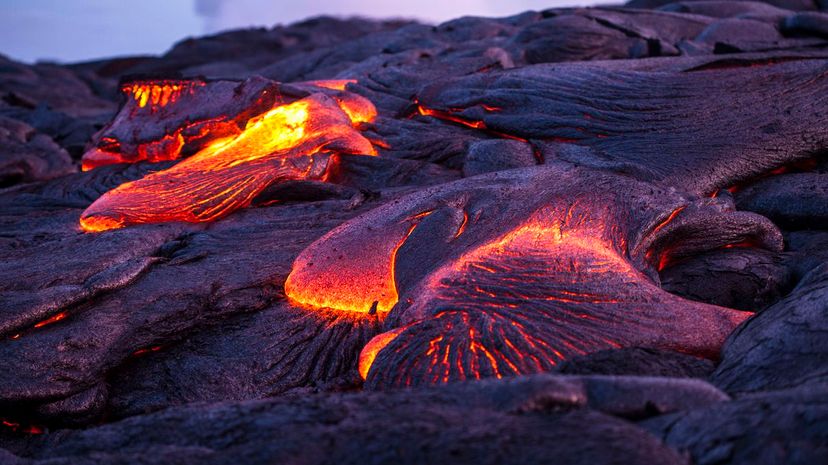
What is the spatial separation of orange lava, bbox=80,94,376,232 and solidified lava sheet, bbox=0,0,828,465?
0.02 m

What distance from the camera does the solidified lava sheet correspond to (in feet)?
5.39

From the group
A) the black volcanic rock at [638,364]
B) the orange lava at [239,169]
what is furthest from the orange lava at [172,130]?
the black volcanic rock at [638,364]

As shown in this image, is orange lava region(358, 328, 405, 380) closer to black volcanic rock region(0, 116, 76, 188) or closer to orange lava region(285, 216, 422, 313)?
orange lava region(285, 216, 422, 313)

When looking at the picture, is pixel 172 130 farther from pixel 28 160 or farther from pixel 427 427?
pixel 427 427

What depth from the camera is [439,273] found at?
2.97 m

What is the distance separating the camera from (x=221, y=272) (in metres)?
3.60

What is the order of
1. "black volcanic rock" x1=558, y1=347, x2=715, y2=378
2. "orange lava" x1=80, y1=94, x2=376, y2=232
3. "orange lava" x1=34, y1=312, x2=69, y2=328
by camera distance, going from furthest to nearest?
"orange lava" x1=80, y1=94, x2=376, y2=232 < "orange lava" x1=34, y1=312, x2=69, y2=328 < "black volcanic rock" x1=558, y1=347, x2=715, y2=378

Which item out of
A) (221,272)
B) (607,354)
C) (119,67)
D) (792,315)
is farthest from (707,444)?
(119,67)

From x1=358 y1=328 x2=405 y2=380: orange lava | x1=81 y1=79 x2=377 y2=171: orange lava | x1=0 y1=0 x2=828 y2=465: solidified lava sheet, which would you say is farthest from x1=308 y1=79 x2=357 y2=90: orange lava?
x1=358 y1=328 x2=405 y2=380: orange lava

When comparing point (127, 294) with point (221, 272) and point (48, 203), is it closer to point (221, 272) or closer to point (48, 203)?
point (221, 272)

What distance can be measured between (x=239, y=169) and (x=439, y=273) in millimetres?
2140

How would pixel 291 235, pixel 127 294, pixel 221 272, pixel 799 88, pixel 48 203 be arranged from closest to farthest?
1. pixel 127 294
2. pixel 221 272
3. pixel 291 235
4. pixel 799 88
5. pixel 48 203

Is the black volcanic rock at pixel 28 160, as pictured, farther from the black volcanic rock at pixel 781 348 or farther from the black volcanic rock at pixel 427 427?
the black volcanic rock at pixel 781 348

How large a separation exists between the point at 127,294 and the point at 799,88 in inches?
162
